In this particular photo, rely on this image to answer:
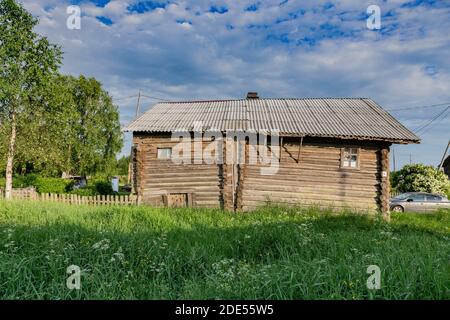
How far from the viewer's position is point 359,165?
13.5m

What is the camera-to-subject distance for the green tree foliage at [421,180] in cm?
2080

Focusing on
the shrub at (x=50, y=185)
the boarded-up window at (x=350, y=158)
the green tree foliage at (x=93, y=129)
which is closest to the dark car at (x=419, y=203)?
the boarded-up window at (x=350, y=158)

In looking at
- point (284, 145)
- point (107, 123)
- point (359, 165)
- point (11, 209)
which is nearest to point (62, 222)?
point (11, 209)

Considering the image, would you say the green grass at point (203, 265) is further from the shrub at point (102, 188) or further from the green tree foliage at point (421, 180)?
the green tree foliage at point (421, 180)

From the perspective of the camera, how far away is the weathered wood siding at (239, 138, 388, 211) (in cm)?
1340

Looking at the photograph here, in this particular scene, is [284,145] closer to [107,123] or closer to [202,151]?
[202,151]

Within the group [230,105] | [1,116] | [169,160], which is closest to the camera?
[169,160]

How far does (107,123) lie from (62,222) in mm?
27133

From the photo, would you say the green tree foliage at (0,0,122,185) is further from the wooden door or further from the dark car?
the dark car

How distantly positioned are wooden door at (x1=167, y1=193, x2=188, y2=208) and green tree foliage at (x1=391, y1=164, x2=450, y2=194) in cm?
1741

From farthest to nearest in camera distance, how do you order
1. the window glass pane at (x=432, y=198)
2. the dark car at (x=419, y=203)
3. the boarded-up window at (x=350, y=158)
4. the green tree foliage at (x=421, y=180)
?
the green tree foliage at (x=421, y=180)
the window glass pane at (x=432, y=198)
the dark car at (x=419, y=203)
the boarded-up window at (x=350, y=158)

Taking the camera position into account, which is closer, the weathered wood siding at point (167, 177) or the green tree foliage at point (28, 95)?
the weathered wood siding at point (167, 177)

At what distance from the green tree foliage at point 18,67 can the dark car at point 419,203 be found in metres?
21.0

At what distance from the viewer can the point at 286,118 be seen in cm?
1493
